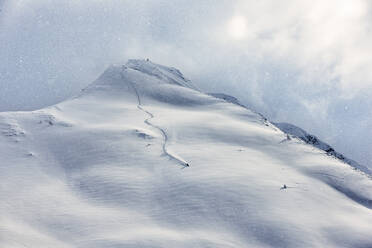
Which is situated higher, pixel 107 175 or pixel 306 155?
pixel 306 155

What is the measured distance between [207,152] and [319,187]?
5007 millimetres

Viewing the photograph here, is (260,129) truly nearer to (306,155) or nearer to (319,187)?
(306,155)

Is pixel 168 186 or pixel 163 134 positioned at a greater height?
pixel 163 134

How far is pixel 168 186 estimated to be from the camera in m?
13.2

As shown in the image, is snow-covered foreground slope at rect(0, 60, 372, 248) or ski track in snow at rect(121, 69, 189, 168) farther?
ski track in snow at rect(121, 69, 189, 168)

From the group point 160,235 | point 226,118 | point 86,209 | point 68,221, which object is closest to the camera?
point 160,235

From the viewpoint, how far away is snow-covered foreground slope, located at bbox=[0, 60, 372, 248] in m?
10.3

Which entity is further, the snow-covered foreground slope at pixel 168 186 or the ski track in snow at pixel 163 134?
the ski track in snow at pixel 163 134

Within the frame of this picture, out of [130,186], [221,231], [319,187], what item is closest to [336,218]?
[319,187]

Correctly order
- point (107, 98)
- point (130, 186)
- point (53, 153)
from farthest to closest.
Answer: point (107, 98), point (53, 153), point (130, 186)

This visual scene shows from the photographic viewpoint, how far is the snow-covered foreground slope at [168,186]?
407 inches

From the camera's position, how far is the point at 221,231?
1052 cm

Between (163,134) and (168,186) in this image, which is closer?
(168,186)

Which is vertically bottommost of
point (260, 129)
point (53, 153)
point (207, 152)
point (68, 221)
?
point (68, 221)
